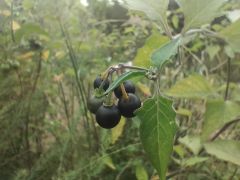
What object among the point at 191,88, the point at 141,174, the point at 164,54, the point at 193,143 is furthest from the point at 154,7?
the point at 193,143

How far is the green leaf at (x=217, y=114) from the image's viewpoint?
95 cm

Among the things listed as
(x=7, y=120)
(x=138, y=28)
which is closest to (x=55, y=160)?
(x=7, y=120)

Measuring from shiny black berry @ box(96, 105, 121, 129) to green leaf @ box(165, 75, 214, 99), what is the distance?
372 mm

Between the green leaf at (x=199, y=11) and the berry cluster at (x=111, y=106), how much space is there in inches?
7.0

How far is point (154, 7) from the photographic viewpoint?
70 centimetres

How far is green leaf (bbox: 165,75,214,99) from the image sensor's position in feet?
3.05

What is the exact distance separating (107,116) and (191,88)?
1.41ft

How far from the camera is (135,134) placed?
5.28 feet

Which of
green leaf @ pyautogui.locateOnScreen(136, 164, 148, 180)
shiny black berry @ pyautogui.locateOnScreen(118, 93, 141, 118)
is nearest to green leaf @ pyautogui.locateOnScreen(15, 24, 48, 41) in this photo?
green leaf @ pyautogui.locateOnScreen(136, 164, 148, 180)

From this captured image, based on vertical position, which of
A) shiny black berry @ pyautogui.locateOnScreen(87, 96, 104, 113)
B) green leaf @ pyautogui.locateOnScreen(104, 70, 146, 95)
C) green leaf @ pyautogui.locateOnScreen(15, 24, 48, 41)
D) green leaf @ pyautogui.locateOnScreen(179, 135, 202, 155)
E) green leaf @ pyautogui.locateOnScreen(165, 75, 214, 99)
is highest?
green leaf @ pyautogui.locateOnScreen(15, 24, 48, 41)

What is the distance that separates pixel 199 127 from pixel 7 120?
30.3 inches

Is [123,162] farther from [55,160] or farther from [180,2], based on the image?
[180,2]

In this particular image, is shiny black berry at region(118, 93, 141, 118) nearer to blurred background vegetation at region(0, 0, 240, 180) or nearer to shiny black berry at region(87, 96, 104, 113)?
shiny black berry at region(87, 96, 104, 113)

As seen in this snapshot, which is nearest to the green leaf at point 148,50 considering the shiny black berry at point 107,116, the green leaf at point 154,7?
the green leaf at point 154,7
